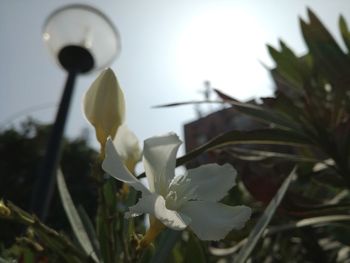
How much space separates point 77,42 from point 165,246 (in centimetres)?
148

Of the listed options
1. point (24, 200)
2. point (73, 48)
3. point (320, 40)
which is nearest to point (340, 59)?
point (320, 40)

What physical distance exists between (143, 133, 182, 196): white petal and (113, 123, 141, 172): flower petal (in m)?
0.11

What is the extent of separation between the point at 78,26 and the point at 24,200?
9.49 meters

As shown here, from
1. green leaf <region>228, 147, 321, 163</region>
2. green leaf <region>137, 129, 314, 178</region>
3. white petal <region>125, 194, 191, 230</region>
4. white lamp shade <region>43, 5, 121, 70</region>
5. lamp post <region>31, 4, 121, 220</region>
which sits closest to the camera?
white petal <region>125, 194, 191, 230</region>

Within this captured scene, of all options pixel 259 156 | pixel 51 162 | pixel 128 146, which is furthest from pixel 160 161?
pixel 51 162

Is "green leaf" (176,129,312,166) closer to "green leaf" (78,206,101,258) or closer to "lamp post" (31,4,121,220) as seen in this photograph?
"green leaf" (78,206,101,258)

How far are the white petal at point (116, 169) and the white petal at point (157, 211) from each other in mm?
12

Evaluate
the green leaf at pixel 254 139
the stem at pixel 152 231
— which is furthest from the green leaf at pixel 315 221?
the stem at pixel 152 231

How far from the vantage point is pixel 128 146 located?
1.71 feet

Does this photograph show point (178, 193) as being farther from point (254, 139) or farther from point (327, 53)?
point (327, 53)

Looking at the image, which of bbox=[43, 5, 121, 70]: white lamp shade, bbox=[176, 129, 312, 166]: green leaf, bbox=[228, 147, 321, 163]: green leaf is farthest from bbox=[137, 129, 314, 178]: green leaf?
bbox=[43, 5, 121, 70]: white lamp shade

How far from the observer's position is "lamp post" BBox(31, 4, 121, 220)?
1.62 metres

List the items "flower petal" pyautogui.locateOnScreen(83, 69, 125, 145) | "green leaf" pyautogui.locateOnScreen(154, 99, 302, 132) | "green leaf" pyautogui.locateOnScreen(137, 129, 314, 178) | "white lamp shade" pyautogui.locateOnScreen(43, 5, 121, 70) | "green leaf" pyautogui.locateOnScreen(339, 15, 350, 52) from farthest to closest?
1. "white lamp shade" pyautogui.locateOnScreen(43, 5, 121, 70)
2. "green leaf" pyautogui.locateOnScreen(339, 15, 350, 52)
3. "green leaf" pyautogui.locateOnScreen(154, 99, 302, 132)
4. "green leaf" pyautogui.locateOnScreen(137, 129, 314, 178)
5. "flower petal" pyautogui.locateOnScreen(83, 69, 125, 145)

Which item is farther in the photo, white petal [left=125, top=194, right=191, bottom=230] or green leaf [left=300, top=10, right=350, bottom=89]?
green leaf [left=300, top=10, right=350, bottom=89]
